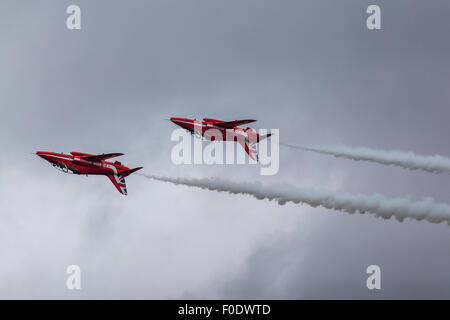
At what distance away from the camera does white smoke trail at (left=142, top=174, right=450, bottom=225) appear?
124 metres

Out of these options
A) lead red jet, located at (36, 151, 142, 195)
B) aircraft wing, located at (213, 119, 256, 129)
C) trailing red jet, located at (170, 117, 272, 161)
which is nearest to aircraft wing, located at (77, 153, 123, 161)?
lead red jet, located at (36, 151, 142, 195)

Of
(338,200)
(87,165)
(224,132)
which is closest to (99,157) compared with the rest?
(87,165)

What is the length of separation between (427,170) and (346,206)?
1144 centimetres

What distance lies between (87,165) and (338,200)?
104ft

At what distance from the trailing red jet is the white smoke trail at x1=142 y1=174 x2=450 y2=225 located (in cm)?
540

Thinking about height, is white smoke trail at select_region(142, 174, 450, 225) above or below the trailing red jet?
below

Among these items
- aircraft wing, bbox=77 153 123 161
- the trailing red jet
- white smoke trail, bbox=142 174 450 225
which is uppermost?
the trailing red jet

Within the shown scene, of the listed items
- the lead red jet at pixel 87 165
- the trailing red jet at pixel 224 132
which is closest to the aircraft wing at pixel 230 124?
the trailing red jet at pixel 224 132

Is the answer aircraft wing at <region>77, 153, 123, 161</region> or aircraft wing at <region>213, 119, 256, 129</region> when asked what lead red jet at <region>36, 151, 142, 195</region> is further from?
aircraft wing at <region>213, 119, 256, 129</region>

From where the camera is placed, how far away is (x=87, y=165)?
13150 cm

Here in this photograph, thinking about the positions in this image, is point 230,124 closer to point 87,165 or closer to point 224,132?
point 224,132

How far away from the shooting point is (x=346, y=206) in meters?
128
